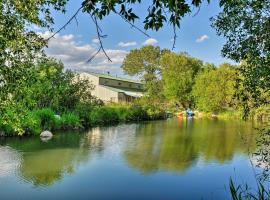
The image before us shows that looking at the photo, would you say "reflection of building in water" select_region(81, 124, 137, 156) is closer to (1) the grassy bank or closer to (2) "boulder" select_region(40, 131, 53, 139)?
(2) "boulder" select_region(40, 131, 53, 139)

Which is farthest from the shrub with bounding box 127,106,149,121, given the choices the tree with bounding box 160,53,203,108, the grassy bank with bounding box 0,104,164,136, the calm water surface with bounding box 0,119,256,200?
the calm water surface with bounding box 0,119,256,200

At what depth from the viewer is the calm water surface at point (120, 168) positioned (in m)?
12.9

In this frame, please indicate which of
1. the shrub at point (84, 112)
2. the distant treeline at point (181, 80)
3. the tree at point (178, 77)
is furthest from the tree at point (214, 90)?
the shrub at point (84, 112)

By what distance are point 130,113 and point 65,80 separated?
→ 1408cm

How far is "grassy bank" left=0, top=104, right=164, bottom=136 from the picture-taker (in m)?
26.8

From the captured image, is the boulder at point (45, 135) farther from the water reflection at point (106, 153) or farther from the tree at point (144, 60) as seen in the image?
the tree at point (144, 60)

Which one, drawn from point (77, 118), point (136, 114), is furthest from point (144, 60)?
point (77, 118)

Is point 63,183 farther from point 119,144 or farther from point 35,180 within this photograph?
point 119,144

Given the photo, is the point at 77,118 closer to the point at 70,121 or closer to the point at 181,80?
the point at 70,121

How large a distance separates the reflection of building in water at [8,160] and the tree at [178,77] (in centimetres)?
5402

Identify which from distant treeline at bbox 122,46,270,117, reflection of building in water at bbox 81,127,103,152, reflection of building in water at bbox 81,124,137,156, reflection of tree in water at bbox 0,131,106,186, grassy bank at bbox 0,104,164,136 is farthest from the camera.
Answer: distant treeline at bbox 122,46,270,117

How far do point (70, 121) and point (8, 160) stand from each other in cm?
1518

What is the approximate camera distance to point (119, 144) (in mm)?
24422

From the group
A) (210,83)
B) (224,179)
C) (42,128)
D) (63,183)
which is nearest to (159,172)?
(224,179)
